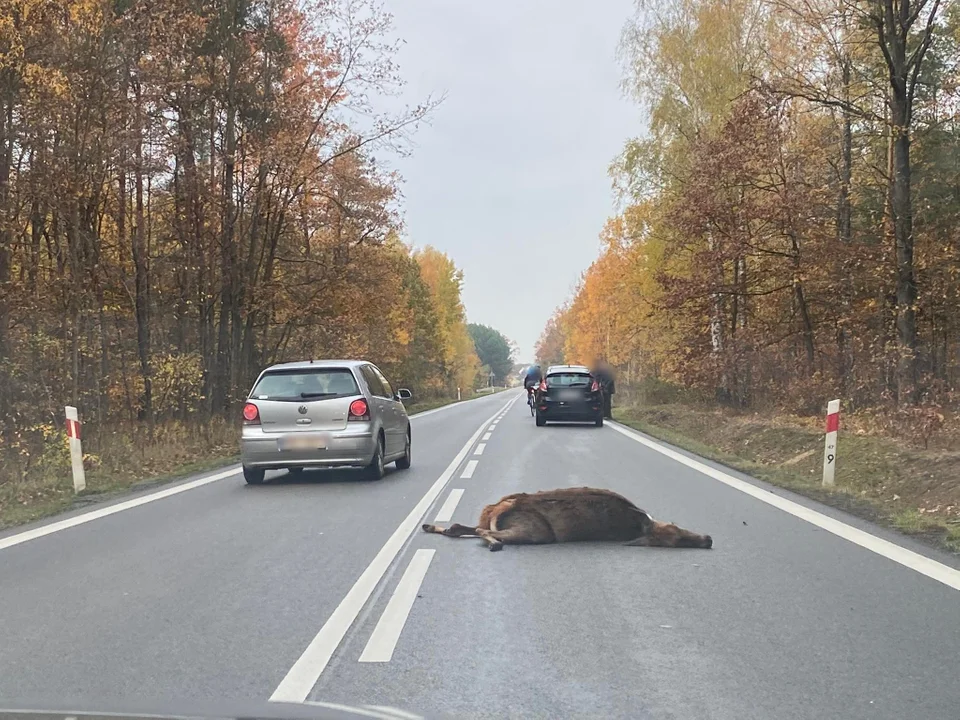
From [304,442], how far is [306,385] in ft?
2.64

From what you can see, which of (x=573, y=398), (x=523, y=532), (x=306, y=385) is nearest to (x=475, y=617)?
(x=523, y=532)

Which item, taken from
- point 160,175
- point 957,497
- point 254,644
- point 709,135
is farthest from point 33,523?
point 709,135

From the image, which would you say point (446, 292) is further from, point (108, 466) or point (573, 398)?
point (108, 466)

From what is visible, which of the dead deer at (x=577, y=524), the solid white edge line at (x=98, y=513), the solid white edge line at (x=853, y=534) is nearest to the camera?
the solid white edge line at (x=853, y=534)

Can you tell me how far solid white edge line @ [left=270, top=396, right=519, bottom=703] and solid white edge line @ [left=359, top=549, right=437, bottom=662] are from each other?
0.56ft

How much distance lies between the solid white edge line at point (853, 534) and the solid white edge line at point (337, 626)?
381 centimetres

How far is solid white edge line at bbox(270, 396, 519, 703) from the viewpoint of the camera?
4062 millimetres

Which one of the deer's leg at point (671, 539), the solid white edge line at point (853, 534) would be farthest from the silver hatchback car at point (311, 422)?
the deer's leg at point (671, 539)

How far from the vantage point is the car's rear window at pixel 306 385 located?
475 inches

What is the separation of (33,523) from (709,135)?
23066mm

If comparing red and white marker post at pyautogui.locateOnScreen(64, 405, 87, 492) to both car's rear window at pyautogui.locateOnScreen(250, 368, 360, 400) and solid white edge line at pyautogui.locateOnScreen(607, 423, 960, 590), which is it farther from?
solid white edge line at pyautogui.locateOnScreen(607, 423, 960, 590)

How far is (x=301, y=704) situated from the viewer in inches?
142

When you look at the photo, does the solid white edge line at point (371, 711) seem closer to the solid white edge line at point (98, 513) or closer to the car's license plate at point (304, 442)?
the solid white edge line at point (98, 513)

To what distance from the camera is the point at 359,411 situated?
11953mm
